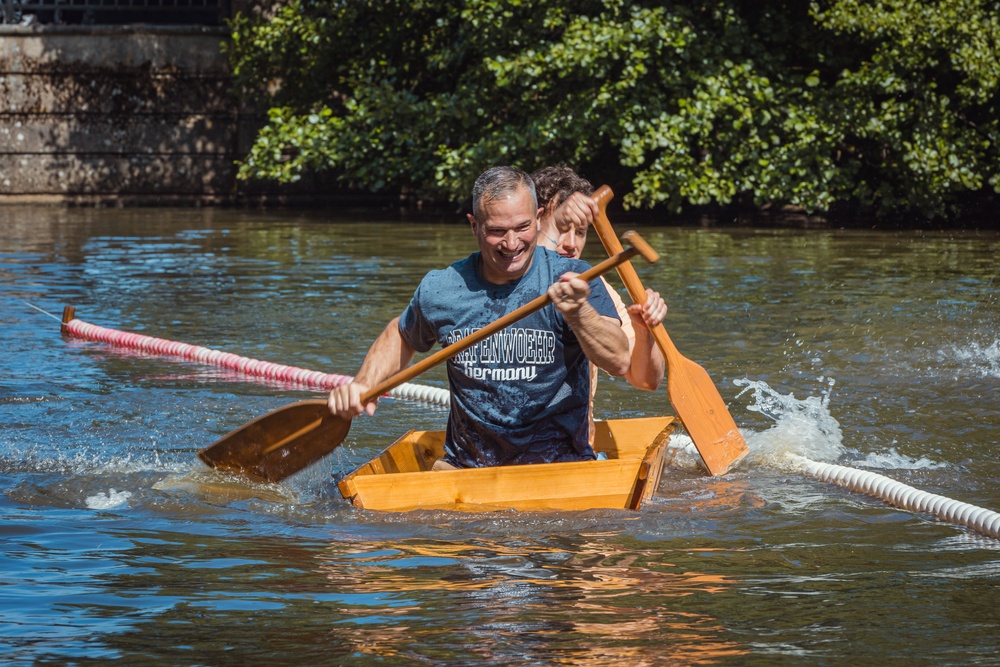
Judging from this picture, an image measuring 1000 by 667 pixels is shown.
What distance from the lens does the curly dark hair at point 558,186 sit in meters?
6.78

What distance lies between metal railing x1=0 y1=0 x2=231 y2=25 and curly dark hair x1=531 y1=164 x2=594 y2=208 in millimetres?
18509

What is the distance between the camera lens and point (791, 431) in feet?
24.2

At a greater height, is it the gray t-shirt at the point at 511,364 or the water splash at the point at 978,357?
the gray t-shirt at the point at 511,364

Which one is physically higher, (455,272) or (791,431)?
(455,272)

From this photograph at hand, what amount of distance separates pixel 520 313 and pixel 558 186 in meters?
1.52

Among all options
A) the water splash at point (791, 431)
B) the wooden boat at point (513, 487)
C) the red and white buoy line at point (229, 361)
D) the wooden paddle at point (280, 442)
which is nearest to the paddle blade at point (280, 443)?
the wooden paddle at point (280, 442)

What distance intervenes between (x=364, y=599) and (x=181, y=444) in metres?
3.10

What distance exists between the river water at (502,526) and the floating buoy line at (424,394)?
7 centimetres

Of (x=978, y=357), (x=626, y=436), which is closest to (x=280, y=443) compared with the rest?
(x=626, y=436)

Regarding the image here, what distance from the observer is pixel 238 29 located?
22656mm

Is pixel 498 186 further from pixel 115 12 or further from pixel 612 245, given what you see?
pixel 115 12

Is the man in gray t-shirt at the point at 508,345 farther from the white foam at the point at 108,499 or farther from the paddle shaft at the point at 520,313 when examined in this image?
the white foam at the point at 108,499

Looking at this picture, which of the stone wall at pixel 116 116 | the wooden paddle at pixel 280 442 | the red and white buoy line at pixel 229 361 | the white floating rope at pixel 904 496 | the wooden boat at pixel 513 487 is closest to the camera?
the white floating rope at pixel 904 496

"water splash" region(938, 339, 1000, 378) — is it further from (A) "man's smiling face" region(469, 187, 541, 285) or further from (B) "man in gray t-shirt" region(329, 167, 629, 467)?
(A) "man's smiling face" region(469, 187, 541, 285)
